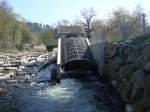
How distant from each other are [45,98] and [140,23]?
959 centimetres

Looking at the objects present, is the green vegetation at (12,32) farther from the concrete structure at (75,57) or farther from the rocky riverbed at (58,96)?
the rocky riverbed at (58,96)

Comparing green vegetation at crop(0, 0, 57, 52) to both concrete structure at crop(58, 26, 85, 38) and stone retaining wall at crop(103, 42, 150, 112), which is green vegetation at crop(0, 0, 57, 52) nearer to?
concrete structure at crop(58, 26, 85, 38)

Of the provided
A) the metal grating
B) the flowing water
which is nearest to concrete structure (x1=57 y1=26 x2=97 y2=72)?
the metal grating

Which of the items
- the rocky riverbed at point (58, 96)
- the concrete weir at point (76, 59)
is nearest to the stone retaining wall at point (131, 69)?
the rocky riverbed at point (58, 96)

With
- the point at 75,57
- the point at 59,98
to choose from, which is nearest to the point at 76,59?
the point at 75,57

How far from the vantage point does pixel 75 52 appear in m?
40.9

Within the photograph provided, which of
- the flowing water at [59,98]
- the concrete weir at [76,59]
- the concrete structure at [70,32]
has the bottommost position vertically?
the flowing water at [59,98]

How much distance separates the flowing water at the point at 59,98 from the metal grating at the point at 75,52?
8868mm

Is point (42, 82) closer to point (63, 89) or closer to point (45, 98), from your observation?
point (63, 89)

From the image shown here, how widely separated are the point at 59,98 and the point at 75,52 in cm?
1977

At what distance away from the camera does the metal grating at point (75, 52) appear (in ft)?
126

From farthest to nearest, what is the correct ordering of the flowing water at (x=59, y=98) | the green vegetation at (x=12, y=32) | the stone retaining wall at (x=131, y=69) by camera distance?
the green vegetation at (x=12, y=32)
the flowing water at (x=59, y=98)
the stone retaining wall at (x=131, y=69)

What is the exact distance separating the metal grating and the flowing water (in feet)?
29.1

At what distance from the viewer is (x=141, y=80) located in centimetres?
1594
